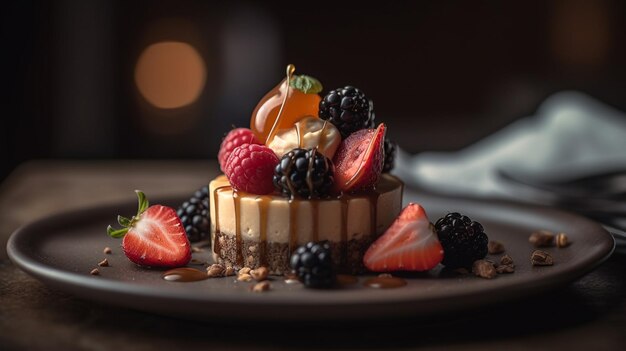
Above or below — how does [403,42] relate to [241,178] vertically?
above

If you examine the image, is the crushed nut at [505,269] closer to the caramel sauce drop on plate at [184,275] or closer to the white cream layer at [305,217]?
the white cream layer at [305,217]

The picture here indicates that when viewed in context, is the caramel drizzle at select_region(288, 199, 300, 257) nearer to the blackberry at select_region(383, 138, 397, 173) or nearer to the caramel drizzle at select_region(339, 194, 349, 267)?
the caramel drizzle at select_region(339, 194, 349, 267)

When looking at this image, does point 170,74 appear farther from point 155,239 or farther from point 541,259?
point 541,259

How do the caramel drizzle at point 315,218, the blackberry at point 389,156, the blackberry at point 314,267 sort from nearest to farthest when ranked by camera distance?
the blackberry at point 314,267 < the caramel drizzle at point 315,218 < the blackberry at point 389,156

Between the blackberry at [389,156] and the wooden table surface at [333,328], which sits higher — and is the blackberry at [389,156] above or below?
above

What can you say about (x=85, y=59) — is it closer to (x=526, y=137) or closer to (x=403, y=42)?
(x=403, y=42)

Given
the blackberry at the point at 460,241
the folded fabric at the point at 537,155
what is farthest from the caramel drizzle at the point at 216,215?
the folded fabric at the point at 537,155

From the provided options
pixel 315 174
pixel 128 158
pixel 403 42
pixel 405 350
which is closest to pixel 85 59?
pixel 128 158
